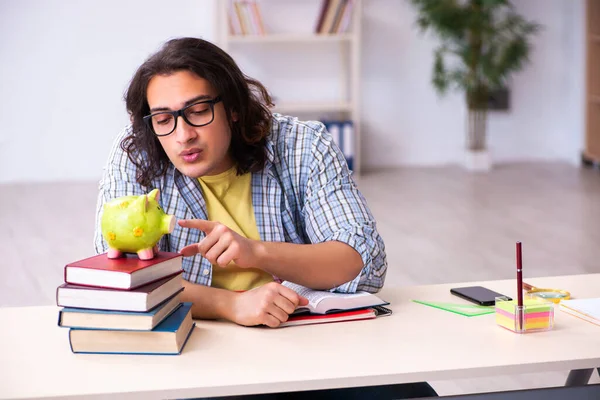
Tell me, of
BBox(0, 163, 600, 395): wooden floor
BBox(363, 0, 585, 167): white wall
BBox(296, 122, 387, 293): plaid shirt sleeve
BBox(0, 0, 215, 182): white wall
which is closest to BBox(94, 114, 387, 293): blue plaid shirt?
BBox(296, 122, 387, 293): plaid shirt sleeve

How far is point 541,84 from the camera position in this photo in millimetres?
6793

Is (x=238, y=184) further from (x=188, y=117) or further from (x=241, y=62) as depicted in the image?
(x=241, y=62)

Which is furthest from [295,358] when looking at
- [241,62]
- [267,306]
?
[241,62]

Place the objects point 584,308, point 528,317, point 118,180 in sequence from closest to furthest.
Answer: point 528,317 < point 584,308 < point 118,180

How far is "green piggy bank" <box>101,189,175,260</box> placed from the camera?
4.49ft

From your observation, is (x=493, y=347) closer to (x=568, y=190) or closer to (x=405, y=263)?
(x=405, y=263)

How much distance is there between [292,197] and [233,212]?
0.43 ft

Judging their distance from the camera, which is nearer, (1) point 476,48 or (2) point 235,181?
(2) point 235,181

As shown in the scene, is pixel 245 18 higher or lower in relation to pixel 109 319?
higher

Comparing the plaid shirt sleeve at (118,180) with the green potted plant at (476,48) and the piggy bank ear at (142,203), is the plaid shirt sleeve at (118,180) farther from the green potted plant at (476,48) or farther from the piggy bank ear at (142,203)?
the green potted plant at (476,48)

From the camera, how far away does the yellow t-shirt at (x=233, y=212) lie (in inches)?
69.9

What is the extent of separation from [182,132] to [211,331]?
0.40 metres

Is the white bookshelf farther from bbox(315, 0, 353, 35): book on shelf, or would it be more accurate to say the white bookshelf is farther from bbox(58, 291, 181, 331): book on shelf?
bbox(58, 291, 181, 331): book on shelf

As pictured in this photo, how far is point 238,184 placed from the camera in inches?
73.1
